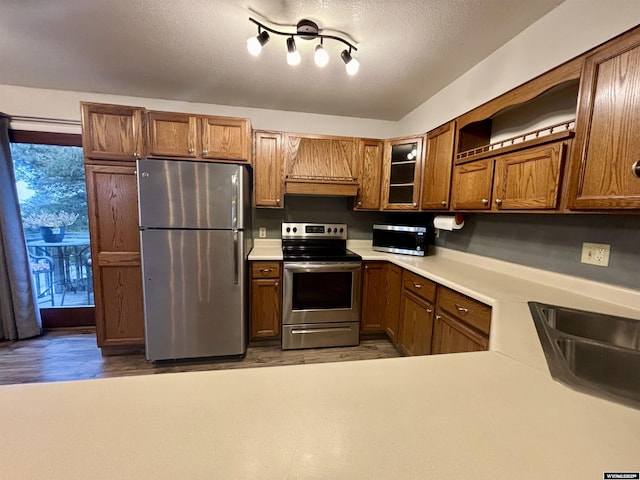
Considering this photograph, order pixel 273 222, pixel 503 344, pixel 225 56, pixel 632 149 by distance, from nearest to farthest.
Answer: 1. pixel 503 344
2. pixel 632 149
3. pixel 225 56
4. pixel 273 222

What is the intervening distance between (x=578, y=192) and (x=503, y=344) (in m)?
0.84

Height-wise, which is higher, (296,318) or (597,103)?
(597,103)

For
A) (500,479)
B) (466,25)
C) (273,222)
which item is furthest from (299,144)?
(500,479)

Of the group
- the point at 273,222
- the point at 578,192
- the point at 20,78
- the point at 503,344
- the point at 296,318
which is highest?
the point at 20,78

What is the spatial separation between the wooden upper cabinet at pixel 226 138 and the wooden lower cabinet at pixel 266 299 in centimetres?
102

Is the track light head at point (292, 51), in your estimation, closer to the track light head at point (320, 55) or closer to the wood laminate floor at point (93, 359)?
the track light head at point (320, 55)

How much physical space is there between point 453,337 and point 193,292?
2002 millimetres

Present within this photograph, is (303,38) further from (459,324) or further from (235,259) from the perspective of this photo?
(459,324)

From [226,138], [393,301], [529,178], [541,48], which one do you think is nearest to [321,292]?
[393,301]

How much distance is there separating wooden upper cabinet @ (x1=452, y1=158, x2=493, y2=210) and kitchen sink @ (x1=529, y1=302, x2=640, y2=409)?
0.77 meters

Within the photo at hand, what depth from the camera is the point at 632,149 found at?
3.28 ft

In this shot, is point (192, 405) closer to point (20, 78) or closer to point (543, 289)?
point (543, 289)

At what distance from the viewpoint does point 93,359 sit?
7.54ft

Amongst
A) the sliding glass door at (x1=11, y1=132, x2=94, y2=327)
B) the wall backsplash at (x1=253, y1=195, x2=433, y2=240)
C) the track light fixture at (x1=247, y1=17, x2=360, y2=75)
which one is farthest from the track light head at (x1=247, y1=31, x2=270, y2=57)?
the sliding glass door at (x1=11, y1=132, x2=94, y2=327)
